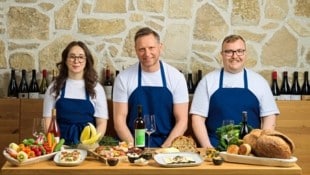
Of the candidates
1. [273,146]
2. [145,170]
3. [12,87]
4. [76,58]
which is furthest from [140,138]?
[12,87]

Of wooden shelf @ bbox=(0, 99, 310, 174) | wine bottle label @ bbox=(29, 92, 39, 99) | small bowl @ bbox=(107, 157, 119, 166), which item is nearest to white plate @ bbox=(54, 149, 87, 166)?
small bowl @ bbox=(107, 157, 119, 166)

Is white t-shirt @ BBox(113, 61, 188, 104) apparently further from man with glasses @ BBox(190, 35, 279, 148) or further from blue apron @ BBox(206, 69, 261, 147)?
blue apron @ BBox(206, 69, 261, 147)

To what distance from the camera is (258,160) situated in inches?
103

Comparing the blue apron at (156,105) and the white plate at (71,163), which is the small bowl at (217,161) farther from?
the blue apron at (156,105)

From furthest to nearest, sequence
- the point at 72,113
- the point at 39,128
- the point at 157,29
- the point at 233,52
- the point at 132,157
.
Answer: the point at 157,29
the point at 233,52
the point at 72,113
the point at 39,128
the point at 132,157

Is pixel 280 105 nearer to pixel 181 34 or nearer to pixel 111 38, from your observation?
pixel 181 34

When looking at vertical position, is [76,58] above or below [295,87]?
above

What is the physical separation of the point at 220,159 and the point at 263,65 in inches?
94.6

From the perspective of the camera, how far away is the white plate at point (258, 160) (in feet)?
8.46

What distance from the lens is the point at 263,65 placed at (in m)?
4.85

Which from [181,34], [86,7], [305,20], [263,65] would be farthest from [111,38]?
[305,20]

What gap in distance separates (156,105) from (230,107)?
0.59 meters

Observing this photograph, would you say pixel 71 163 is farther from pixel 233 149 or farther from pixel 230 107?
pixel 230 107

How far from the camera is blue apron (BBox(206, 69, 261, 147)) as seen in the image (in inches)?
155
